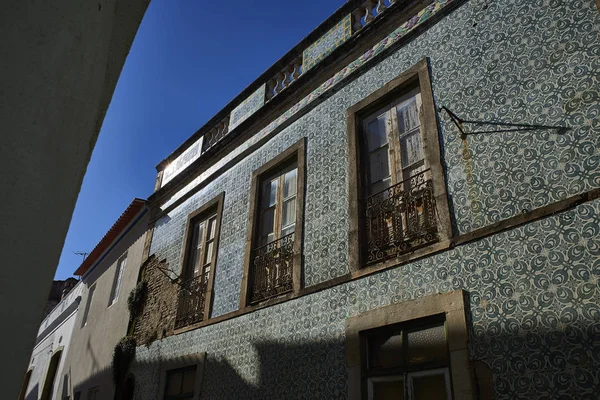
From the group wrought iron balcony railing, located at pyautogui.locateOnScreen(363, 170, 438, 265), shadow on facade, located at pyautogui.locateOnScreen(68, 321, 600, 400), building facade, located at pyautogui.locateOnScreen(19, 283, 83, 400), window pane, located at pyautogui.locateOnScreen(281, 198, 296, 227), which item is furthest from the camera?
building facade, located at pyautogui.locateOnScreen(19, 283, 83, 400)

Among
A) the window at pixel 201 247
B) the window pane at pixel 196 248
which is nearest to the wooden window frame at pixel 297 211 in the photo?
the window at pixel 201 247

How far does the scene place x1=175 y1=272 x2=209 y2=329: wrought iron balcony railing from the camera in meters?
6.90

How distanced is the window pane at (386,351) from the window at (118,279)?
7.70 metres

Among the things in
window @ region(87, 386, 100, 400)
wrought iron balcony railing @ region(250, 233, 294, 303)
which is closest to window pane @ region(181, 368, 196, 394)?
wrought iron balcony railing @ region(250, 233, 294, 303)

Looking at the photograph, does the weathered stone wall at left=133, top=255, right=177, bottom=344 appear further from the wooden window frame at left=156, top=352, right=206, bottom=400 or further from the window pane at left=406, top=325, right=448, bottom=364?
the window pane at left=406, top=325, right=448, bottom=364

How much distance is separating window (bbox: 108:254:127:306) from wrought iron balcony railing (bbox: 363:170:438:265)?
298 inches

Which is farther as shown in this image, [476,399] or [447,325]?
[447,325]

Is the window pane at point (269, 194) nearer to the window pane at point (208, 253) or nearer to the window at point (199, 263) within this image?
the window at point (199, 263)

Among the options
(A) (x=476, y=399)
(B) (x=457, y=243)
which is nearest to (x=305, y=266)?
(B) (x=457, y=243)

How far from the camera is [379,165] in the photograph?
502 cm

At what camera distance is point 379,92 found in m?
5.22

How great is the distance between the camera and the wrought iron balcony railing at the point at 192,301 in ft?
22.6

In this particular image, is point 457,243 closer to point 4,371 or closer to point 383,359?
point 383,359

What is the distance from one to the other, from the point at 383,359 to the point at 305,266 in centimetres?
144
